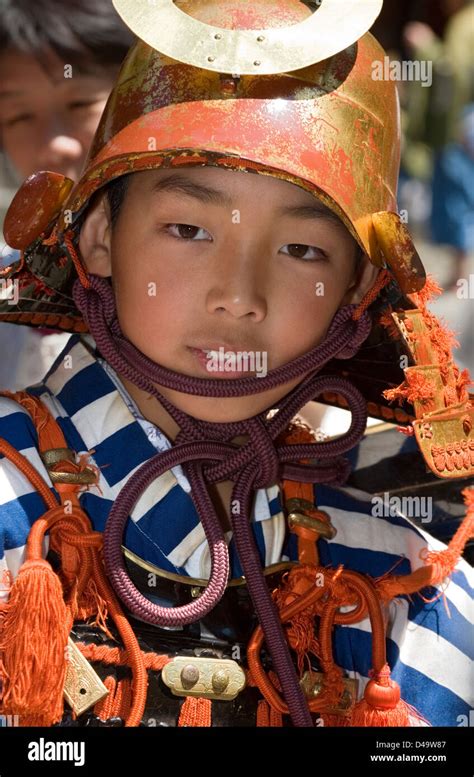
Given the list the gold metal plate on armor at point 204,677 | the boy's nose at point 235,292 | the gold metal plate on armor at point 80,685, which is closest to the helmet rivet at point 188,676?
the gold metal plate on armor at point 204,677

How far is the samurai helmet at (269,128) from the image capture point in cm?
160

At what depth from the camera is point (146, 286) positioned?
1.68 metres

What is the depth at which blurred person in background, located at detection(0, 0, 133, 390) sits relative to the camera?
8.25 feet

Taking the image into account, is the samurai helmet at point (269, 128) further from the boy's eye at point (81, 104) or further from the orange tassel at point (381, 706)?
the boy's eye at point (81, 104)

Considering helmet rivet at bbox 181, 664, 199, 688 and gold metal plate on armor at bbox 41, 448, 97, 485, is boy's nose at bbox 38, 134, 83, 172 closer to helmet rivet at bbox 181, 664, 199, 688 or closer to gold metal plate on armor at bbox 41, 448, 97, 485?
gold metal plate on armor at bbox 41, 448, 97, 485

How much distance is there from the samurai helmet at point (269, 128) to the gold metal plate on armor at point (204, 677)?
→ 1.36 feet

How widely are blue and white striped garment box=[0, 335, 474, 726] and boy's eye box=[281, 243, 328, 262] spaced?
0.34 metres

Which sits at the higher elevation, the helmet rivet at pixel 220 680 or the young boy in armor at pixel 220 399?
the young boy in armor at pixel 220 399

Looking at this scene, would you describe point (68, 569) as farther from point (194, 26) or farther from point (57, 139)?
point (57, 139)

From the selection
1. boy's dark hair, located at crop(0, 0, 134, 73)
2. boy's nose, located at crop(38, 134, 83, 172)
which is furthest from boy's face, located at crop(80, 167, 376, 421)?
boy's dark hair, located at crop(0, 0, 134, 73)

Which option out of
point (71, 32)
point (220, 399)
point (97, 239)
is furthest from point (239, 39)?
point (71, 32)

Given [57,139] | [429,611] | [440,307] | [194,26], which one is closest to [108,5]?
[57,139]

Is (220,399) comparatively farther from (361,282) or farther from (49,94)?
(49,94)

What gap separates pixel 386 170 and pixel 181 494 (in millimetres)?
575
